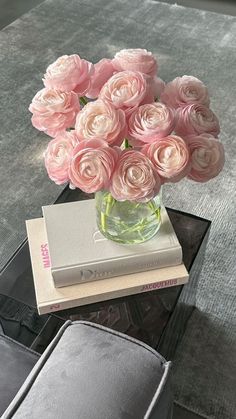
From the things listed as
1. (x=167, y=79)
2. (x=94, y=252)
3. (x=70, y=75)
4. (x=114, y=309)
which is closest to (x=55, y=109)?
(x=70, y=75)

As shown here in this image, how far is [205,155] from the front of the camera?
2.64 feet

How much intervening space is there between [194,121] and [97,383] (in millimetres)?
443

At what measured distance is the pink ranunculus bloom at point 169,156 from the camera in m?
0.77

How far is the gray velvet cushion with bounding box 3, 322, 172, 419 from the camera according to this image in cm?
62

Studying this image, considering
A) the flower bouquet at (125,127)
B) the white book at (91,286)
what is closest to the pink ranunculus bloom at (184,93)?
the flower bouquet at (125,127)

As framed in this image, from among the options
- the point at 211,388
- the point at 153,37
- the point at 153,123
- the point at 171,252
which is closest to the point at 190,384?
the point at 211,388

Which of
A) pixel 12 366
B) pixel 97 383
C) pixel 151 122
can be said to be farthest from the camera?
pixel 12 366

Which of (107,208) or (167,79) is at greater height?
(107,208)

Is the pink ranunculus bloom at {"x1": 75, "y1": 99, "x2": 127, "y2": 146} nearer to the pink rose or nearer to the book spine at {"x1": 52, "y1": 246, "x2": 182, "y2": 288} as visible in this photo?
the pink rose

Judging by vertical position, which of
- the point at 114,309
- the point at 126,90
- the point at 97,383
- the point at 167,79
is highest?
the point at 126,90

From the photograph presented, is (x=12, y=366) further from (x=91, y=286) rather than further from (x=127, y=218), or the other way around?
(x=127, y=218)

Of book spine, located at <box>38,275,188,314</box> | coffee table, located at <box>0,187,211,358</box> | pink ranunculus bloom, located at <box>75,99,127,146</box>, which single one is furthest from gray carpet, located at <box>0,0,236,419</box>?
pink ranunculus bloom, located at <box>75,99,127,146</box>

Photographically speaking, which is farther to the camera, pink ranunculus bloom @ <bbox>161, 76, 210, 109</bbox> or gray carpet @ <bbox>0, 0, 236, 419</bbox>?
gray carpet @ <bbox>0, 0, 236, 419</bbox>

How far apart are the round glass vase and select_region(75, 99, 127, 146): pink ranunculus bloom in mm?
162
